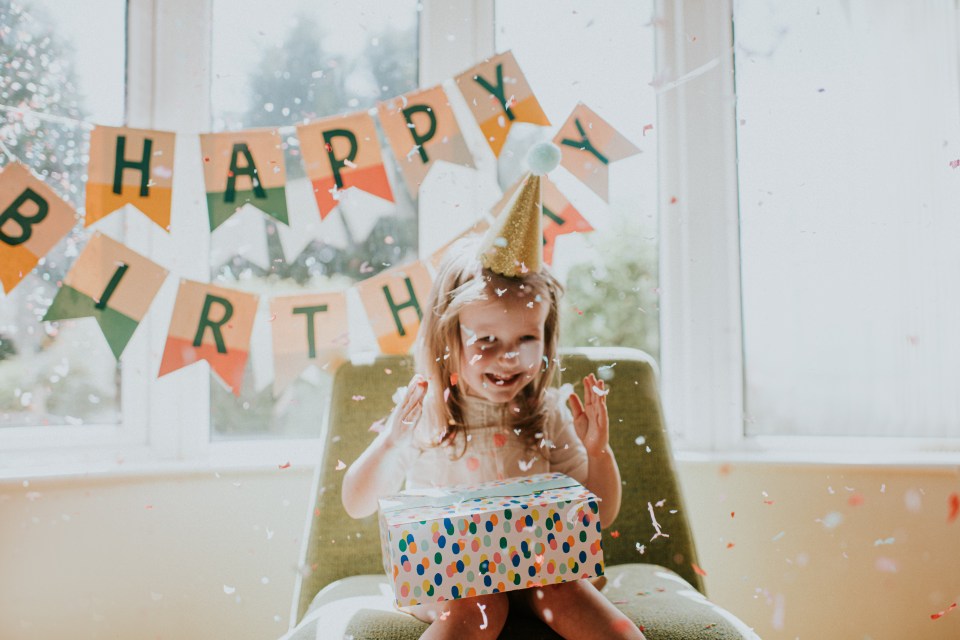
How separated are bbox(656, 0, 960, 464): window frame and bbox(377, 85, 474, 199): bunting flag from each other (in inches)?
28.4

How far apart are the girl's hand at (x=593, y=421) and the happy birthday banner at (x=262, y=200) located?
0.42 metres

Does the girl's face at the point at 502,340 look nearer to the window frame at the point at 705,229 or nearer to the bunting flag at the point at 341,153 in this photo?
the bunting flag at the point at 341,153

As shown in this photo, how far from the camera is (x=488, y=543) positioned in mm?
1020

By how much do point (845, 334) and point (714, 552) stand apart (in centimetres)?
65

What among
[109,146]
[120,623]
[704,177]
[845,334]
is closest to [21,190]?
[109,146]

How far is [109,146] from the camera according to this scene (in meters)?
1.32

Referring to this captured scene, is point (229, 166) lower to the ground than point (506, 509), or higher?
higher

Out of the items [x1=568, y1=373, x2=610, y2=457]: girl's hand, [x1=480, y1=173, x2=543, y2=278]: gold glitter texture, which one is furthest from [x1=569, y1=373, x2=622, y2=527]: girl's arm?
[x1=480, y1=173, x2=543, y2=278]: gold glitter texture

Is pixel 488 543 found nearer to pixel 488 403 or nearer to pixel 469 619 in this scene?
pixel 469 619

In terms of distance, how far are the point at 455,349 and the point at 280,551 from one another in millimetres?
737

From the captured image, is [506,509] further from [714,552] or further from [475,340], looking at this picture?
[714,552]

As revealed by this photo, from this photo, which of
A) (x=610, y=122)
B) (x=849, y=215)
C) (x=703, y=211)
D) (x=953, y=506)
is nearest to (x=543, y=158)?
(x=610, y=122)

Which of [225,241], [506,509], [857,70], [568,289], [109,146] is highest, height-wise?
[857,70]

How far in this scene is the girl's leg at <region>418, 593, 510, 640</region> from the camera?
1.02 meters
